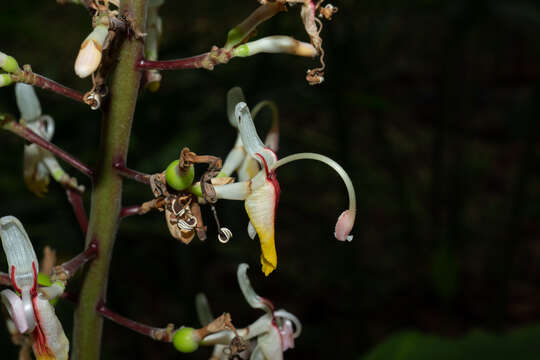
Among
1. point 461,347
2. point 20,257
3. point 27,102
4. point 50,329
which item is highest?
point 27,102

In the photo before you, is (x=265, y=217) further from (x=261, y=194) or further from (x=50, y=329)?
(x=50, y=329)

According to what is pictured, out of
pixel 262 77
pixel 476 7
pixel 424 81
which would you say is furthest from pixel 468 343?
pixel 424 81

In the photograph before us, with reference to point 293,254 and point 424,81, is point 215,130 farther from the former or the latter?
point 424,81

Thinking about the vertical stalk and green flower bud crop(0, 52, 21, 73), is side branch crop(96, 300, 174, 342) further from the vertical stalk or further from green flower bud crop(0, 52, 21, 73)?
green flower bud crop(0, 52, 21, 73)

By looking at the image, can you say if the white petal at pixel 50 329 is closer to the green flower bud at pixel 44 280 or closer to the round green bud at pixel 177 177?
the green flower bud at pixel 44 280

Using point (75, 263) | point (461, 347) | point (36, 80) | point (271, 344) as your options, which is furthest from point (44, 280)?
point (461, 347)

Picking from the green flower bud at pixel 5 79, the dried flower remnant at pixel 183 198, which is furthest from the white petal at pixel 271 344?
the green flower bud at pixel 5 79

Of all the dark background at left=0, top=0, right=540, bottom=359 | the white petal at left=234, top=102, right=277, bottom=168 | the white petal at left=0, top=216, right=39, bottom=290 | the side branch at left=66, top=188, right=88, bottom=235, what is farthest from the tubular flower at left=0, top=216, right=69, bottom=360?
the dark background at left=0, top=0, right=540, bottom=359
